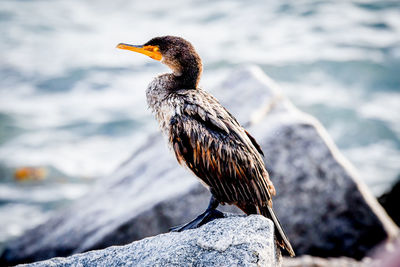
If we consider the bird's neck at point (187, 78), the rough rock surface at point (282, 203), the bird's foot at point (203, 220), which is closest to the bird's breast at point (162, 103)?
the bird's neck at point (187, 78)

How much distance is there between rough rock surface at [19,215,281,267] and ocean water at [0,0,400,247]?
5116 millimetres

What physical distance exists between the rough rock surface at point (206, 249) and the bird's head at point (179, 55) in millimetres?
1301

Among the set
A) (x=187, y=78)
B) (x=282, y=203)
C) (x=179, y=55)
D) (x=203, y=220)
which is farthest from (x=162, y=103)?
(x=282, y=203)

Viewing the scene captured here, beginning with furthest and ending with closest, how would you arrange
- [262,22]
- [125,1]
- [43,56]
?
[125,1] → [262,22] → [43,56]

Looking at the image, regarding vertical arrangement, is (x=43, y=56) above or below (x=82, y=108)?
above

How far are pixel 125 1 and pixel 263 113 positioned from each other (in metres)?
11.1

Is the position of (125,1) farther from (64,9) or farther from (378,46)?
(378,46)

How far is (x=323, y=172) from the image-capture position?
5629 millimetres

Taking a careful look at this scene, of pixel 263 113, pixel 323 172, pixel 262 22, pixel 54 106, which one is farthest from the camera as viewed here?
pixel 262 22

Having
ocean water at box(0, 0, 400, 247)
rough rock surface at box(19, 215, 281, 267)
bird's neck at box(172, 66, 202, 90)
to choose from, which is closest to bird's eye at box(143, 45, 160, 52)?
bird's neck at box(172, 66, 202, 90)

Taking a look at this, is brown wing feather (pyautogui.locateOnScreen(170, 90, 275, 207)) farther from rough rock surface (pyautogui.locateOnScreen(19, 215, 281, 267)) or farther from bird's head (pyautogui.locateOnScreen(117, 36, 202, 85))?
bird's head (pyautogui.locateOnScreen(117, 36, 202, 85))

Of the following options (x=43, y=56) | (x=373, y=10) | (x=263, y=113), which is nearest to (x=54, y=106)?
(x=43, y=56)

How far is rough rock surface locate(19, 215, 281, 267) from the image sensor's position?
3.26 m

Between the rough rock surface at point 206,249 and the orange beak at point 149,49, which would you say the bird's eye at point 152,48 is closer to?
the orange beak at point 149,49
